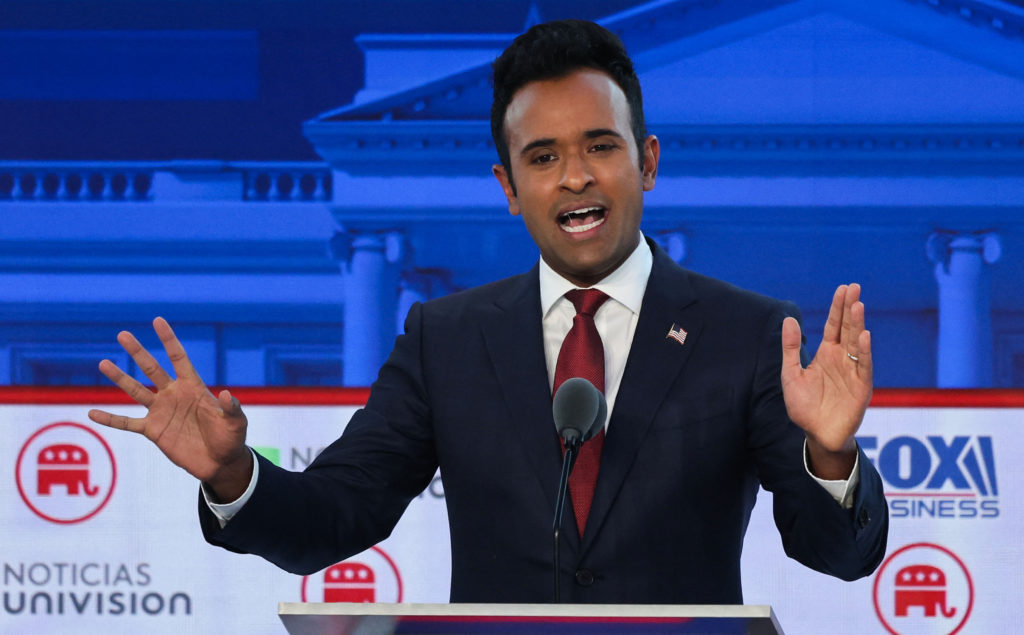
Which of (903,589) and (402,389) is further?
(903,589)

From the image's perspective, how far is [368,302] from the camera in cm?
373

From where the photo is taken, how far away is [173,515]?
11.7 ft

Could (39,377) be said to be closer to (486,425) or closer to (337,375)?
(337,375)

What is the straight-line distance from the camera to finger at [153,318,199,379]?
1720mm

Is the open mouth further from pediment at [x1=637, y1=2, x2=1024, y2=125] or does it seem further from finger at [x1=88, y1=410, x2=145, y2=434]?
pediment at [x1=637, y1=2, x2=1024, y2=125]

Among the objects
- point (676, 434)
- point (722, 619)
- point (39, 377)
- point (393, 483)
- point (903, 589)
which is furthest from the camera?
point (39, 377)

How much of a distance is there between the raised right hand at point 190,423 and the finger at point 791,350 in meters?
0.78

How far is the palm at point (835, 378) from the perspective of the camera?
1609 millimetres

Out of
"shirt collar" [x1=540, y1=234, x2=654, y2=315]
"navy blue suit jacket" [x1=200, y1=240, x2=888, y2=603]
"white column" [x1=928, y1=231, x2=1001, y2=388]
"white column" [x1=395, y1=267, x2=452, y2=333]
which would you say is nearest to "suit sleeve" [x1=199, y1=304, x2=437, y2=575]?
"navy blue suit jacket" [x1=200, y1=240, x2=888, y2=603]

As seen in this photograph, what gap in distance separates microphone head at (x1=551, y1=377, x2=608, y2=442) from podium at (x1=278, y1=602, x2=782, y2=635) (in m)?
0.43

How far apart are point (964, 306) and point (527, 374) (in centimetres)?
210

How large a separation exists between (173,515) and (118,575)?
25 cm

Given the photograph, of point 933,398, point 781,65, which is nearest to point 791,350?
point 933,398

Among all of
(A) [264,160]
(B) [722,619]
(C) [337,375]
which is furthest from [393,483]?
(A) [264,160]
